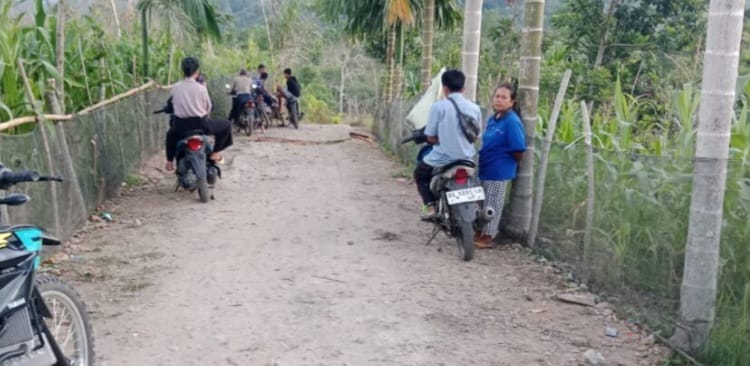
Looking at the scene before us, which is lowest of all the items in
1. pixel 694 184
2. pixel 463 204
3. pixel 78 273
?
pixel 78 273

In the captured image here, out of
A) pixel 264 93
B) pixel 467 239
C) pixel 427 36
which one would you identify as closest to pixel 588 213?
pixel 467 239

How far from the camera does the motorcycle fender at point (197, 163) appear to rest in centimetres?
955

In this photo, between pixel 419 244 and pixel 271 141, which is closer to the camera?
pixel 419 244

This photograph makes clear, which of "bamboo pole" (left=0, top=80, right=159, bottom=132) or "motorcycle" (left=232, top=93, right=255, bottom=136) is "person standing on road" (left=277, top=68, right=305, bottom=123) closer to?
"motorcycle" (left=232, top=93, right=255, bottom=136)

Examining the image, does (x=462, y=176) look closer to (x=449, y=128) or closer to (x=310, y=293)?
(x=449, y=128)

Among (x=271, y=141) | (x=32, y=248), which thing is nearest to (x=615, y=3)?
(x=271, y=141)

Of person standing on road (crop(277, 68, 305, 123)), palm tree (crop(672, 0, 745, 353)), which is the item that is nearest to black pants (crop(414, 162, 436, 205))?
palm tree (crop(672, 0, 745, 353))

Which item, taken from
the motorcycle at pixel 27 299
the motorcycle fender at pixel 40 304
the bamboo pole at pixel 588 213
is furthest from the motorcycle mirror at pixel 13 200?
the bamboo pole at pixel 588 213

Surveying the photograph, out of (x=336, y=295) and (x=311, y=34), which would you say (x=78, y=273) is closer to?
(x=336, y=295)

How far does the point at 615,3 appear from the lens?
1739 centimetres

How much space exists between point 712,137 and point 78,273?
4.81 metres

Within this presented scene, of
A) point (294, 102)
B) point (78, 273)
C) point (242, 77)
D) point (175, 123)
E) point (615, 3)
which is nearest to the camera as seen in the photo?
point (78, 273)

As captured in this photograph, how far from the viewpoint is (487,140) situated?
750 centimetres

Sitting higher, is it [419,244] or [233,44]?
[233,44]
